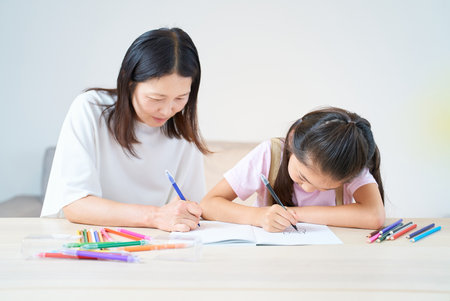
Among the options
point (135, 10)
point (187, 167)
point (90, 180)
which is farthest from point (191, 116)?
point (135, 10)

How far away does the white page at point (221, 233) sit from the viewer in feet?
3.48

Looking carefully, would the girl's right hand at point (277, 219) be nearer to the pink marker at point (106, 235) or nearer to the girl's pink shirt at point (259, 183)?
the girl's pink shirt at point (259, 183)

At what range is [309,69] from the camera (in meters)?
3.02

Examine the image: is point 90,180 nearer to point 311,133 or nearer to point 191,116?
point 191,116

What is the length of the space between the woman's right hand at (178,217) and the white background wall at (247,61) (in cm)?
188

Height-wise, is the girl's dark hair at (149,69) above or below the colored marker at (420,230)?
above

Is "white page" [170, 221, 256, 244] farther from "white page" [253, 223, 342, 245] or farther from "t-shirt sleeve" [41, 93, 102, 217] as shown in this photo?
"t-shirt sleeve" [41, 93, 102, 217]

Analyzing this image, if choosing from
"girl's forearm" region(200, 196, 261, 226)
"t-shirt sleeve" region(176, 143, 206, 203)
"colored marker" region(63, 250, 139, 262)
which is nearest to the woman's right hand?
"girl's forearm" region(200, 196, 261, 226)

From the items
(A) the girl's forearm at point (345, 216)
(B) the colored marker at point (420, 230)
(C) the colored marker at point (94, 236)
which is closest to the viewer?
(C) the colored marker at point (94, 236)

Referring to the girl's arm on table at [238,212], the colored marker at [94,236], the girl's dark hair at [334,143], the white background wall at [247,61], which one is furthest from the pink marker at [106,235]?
the white background wall at [247,61]

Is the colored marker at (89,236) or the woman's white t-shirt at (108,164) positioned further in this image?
the woman's white t-shirt at (108,164)

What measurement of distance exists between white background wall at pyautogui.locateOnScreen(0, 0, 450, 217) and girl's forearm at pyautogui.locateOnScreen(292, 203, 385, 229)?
5.86 feet

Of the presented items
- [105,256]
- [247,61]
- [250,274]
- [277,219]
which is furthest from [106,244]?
[247,61]

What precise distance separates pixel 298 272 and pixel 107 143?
0.81 meters
